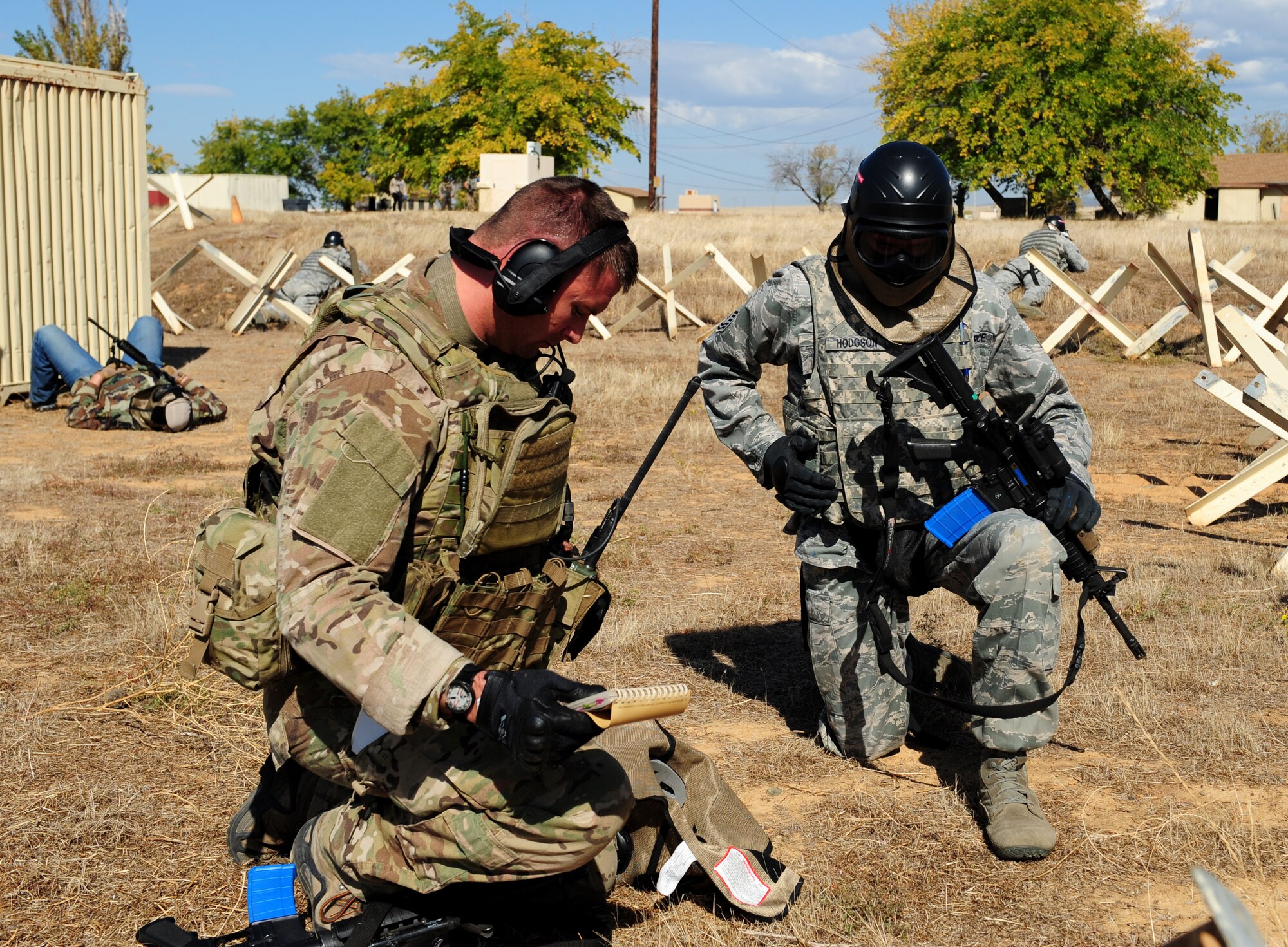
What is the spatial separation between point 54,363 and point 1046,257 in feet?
36.4

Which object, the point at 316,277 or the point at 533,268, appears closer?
the point at 533,268

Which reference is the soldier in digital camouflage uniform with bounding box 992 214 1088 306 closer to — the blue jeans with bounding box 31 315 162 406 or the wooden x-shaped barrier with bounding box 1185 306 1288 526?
the wooden x-shaped barrier with bounding box 1185 306 1288 526

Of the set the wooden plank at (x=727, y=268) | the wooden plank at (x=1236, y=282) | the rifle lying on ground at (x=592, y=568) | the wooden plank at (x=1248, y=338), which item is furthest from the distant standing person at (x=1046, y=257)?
the rifle lying on ground at (x=592, y=568)

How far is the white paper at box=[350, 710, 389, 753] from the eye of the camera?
9.12ft

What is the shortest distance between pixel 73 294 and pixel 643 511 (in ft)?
26.2

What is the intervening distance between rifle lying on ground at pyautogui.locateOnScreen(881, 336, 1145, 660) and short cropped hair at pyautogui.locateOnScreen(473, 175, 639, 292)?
5.11 feet

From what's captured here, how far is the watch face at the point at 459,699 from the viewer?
2.43m

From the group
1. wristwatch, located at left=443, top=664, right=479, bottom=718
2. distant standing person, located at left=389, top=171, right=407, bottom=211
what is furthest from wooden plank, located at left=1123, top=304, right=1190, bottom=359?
distant standing person, located at left=389, top=171, right=407, bottom=211

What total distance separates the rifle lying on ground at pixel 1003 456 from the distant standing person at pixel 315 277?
1366 cm

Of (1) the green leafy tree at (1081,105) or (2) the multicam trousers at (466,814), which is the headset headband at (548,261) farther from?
(1) the green leafy tree at (1081,105)

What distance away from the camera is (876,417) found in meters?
4.26

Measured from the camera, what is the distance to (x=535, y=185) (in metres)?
2.91

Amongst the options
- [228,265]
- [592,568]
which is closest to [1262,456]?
[592,568]

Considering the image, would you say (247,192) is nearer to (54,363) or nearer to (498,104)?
(498,104)
